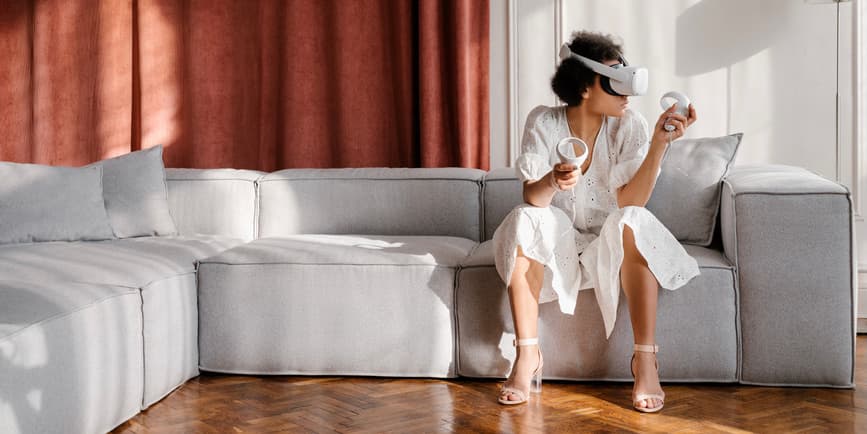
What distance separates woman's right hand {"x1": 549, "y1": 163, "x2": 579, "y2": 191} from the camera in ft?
6.69

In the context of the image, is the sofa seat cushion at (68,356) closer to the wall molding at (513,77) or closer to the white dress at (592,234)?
the white dress at (592,234)

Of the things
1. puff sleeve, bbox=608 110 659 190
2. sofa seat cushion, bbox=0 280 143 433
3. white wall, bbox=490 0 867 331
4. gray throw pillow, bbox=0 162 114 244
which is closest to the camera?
sofa seat cushion, bbox=0 280 143 433

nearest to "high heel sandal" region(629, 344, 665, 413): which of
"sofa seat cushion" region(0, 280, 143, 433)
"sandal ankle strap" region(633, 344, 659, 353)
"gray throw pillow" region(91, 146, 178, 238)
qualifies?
"sandal ankle strap" region(633, 344, 659, 353)

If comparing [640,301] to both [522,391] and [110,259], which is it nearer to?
[522,391]

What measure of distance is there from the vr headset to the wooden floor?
80 centimetres

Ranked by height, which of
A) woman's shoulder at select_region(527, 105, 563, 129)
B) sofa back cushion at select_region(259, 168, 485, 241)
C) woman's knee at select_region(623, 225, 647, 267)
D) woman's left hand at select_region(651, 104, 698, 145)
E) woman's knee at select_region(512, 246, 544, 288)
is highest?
woman's shoulder at select_region(527, 105, 563, 129)

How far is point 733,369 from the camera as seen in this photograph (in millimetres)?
2330

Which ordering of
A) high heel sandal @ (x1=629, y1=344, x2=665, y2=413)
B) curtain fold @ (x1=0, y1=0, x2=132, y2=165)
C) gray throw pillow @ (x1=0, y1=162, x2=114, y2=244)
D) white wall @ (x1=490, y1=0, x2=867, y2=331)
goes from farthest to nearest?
curtain fold @ (x1=0, y1=0, x2=132, y2=165), white wall @ (x1=490, y1=0, x2=867, y2=331), gray throw pillow @ (x1=0, y1=162, x2=114, y2=244), high heel sandal @ (x1=629, y1=344, x2=665, y2=413)

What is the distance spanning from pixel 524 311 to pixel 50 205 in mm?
1612

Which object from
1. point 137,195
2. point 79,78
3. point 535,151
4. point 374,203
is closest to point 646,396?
point 535,151

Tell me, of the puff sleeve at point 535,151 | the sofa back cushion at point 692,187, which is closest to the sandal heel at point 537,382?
the puff sleeve at point 535,151

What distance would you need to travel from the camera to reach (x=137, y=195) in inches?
118

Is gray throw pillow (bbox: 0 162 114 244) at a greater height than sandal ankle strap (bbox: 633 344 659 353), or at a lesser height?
greater

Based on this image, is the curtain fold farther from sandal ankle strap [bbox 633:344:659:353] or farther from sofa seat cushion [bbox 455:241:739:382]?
sandal ankle strap [bbox 633:344:659:353]
